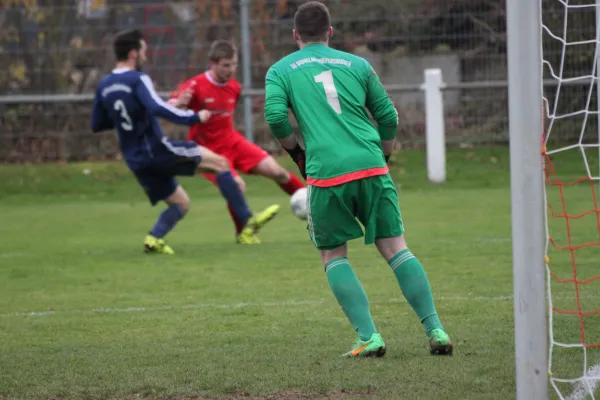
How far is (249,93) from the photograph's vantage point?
1502 cm

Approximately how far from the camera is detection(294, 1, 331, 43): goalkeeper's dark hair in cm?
532

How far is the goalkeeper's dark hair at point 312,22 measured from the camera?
5.32 metres

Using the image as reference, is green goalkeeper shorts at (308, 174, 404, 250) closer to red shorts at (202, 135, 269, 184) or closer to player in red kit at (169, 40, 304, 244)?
player in red kit at (169, 40, 304, 244)

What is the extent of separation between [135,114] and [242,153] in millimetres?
1524

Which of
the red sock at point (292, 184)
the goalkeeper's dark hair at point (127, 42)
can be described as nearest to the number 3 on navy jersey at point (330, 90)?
the goalkeeper's dark hair at point (127, 42)

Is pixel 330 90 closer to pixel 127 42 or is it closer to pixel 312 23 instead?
pixel 312 23

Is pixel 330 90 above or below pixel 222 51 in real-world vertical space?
above

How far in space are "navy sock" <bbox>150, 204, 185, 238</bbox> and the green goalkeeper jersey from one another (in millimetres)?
4591

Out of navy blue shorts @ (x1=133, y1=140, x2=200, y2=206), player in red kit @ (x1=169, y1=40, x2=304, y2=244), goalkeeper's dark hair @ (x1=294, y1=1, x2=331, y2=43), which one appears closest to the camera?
goalkeeper's dark hair @ (x1=294, y1=1, x2=331, y2=43)

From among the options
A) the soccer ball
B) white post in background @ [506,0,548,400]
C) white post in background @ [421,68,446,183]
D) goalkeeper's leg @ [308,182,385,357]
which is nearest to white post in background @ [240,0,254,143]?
white post in background @ [421,68,446,183]

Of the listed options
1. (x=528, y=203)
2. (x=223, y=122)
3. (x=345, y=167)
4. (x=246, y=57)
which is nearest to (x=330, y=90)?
(x=345, y=167)

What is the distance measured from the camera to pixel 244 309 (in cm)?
670

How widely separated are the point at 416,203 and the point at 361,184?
302 inches

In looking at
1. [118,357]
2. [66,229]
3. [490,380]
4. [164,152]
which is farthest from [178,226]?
[490,380]
